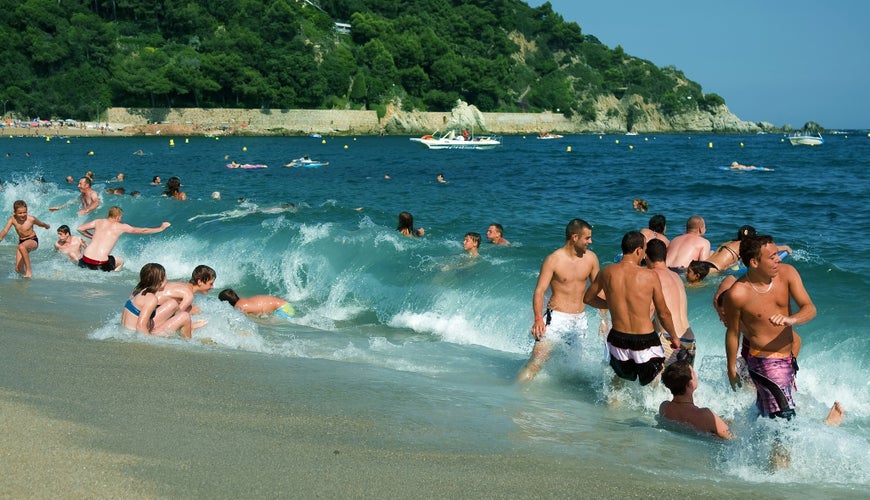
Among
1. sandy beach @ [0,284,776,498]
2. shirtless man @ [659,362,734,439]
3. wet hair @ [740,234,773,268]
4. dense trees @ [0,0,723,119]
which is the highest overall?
dense trees @ [0,0,723,119]

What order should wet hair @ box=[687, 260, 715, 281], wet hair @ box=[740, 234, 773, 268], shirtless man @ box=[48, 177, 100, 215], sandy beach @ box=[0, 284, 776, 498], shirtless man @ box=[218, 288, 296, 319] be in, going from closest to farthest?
sandy beach @ box=[0, 284, 776, 498]
wet hair @ box=[740, 234, 773, 268]
wet hair @ box=[687, 260, 715, 281]
shirtless man @ box=[218, 288, 296, 319]
shirtless man @ box=[48, 177, 100, 215]

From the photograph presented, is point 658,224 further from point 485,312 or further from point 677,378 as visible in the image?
point 677,378

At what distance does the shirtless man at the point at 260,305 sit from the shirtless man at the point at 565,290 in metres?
4.60

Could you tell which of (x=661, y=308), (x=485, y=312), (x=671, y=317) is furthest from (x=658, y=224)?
(x=661, y=308)

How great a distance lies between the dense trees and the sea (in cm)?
7268

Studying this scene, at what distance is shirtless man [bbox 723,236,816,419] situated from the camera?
18.0 feet

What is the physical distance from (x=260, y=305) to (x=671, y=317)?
6.02 meters

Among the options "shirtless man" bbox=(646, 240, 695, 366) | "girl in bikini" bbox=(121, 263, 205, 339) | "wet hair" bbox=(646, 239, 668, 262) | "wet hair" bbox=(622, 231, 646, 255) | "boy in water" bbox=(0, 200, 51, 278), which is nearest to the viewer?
"wet hair" bbox=(622, 231, 646, 255)

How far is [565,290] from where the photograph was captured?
728 cm

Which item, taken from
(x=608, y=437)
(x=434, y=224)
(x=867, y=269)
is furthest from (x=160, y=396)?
(x=434, y=224)

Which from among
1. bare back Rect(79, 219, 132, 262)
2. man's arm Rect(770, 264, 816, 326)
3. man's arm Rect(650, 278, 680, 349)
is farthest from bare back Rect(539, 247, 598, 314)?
bare back Rect(79, 219, 132, 262)

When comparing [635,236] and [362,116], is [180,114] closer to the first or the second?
[362,116]

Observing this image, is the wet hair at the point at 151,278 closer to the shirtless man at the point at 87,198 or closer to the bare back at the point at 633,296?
the bare back at the point at 633,296

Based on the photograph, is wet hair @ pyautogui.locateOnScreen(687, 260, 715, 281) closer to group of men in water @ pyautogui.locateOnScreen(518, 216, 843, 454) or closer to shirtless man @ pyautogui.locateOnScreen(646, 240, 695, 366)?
group of men in water @ pyautogui.locateOnScreen(518, 216, 843, 454)
